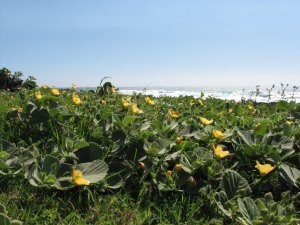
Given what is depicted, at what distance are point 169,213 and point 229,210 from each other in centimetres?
32

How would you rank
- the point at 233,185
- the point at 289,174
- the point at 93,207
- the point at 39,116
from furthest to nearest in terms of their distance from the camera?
1. the point at 39,116
2. the point at 289,174
3. the point at 233,185
4. the point at 93,207

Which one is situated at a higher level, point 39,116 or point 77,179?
point 39,116

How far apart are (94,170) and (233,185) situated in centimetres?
79

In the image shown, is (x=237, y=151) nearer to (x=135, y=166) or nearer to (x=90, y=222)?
(x=135, y=166)

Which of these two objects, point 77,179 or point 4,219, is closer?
point 4,219

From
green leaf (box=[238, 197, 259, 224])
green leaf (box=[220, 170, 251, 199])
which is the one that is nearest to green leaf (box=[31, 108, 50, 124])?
green leaf (box=[220, 170, 251, 199])

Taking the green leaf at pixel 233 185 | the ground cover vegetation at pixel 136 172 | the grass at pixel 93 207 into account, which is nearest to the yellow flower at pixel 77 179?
the ground cover vegetation at pixel 136 172

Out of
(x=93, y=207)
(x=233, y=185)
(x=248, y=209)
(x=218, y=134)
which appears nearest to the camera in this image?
(x=248, y=209)

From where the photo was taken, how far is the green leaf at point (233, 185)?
204 cm

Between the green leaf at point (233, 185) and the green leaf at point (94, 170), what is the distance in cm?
68

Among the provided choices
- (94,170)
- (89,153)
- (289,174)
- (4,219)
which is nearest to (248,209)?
(289,174)

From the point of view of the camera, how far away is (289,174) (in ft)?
7.31

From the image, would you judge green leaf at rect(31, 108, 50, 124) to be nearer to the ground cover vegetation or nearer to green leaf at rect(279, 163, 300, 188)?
the ground cover vegetation

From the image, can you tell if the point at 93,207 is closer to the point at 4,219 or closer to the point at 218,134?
the point at 4,219
